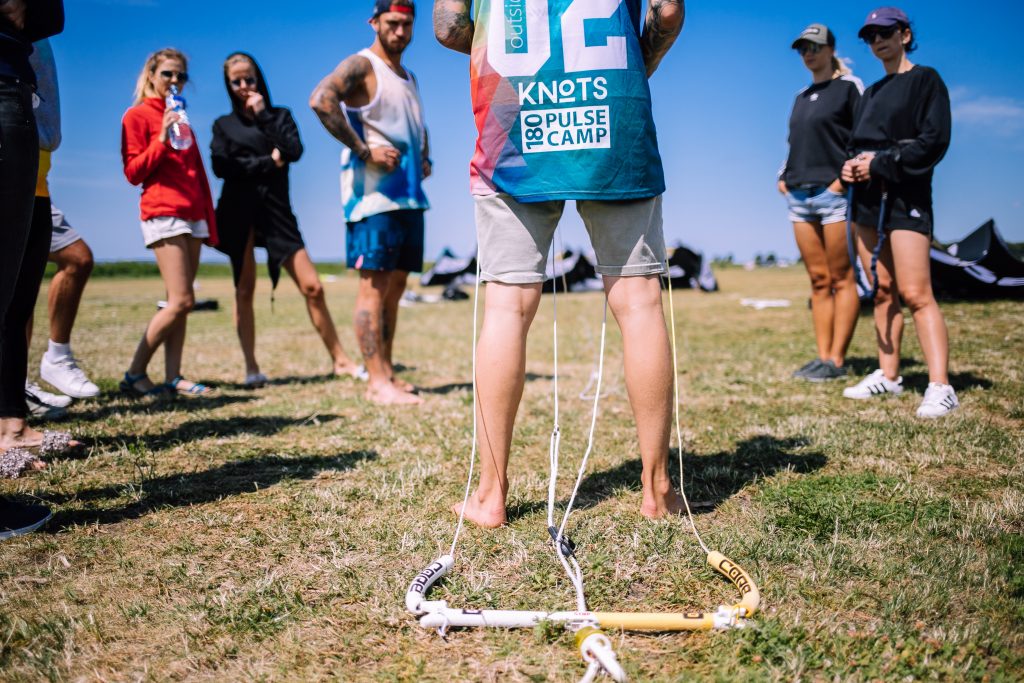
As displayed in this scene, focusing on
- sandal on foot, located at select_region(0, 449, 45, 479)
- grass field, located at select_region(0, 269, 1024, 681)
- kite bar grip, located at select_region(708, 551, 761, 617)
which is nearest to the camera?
grass field, located at select_region(0, 269, 1024, 681)

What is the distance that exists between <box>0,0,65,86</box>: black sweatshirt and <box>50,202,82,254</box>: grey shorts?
2372 mm

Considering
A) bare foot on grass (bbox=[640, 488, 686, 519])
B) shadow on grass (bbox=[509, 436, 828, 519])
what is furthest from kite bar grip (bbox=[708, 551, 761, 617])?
shadow on grass (bbox=[509, 436, 828, 519])

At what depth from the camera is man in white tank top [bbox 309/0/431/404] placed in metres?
4.68

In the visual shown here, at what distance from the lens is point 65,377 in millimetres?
4930

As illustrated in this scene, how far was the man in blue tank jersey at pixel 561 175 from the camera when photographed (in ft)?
7.80

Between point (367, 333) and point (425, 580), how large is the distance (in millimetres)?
3190

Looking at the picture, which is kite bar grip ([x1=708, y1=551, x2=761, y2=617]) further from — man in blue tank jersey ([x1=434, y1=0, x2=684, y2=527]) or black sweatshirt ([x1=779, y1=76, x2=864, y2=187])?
black sweatshirt ([x1=779, y1=76, x2=864, y2=187])

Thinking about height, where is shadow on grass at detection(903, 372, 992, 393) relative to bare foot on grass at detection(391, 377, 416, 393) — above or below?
above

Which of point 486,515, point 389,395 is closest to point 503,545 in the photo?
point 486,515

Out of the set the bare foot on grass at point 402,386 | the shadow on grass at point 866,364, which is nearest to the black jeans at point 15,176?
the bare foot on grass at point 402,386

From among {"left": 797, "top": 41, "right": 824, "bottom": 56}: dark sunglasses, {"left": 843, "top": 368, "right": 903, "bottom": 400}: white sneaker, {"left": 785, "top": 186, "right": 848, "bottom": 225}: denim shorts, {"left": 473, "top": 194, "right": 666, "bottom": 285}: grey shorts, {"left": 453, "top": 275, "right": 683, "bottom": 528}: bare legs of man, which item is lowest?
{"left": 843, "top": 368, "right": 903, "bottom": 400}: white sneaker

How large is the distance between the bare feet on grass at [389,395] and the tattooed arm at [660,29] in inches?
119

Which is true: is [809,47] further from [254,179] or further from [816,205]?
[254,179]

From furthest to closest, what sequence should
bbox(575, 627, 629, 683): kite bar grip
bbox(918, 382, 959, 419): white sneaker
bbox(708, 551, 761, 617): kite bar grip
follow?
bbox(918, 382, 959, 419): white sneaker < bbox(708, 551, 761, 617): kite bar grip < bbox(575, 627, 629, 683): kite bar grip
